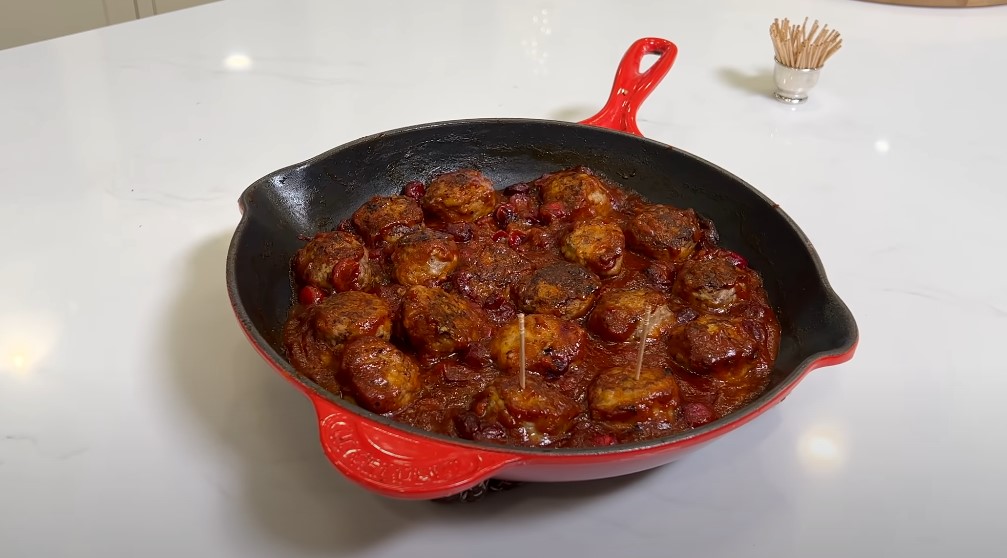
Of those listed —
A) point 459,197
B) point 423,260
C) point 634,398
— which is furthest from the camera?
point 459,197

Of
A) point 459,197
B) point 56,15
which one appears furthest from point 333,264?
point 56,15

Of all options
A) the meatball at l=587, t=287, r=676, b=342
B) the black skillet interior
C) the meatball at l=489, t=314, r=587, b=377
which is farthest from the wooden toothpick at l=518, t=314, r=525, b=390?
the black skillet interior

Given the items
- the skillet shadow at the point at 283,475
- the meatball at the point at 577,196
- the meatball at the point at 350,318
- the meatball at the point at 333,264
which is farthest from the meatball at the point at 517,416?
the meatball at the point at 577,196

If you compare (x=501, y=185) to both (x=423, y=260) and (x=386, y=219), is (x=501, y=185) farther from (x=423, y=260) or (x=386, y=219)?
(x=423, y=260)

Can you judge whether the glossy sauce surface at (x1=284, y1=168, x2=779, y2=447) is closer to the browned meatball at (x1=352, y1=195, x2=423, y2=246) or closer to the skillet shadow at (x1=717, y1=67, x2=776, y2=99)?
the browned meatball at (x1=352, y1=195, x2=423, y2=246)

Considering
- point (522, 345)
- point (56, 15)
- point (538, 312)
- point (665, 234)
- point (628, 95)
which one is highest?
point (628, 95)

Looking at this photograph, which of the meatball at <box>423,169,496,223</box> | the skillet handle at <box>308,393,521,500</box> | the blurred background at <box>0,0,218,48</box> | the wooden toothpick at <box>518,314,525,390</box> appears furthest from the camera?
the blurred background at <box>0,0,218,48</box>
